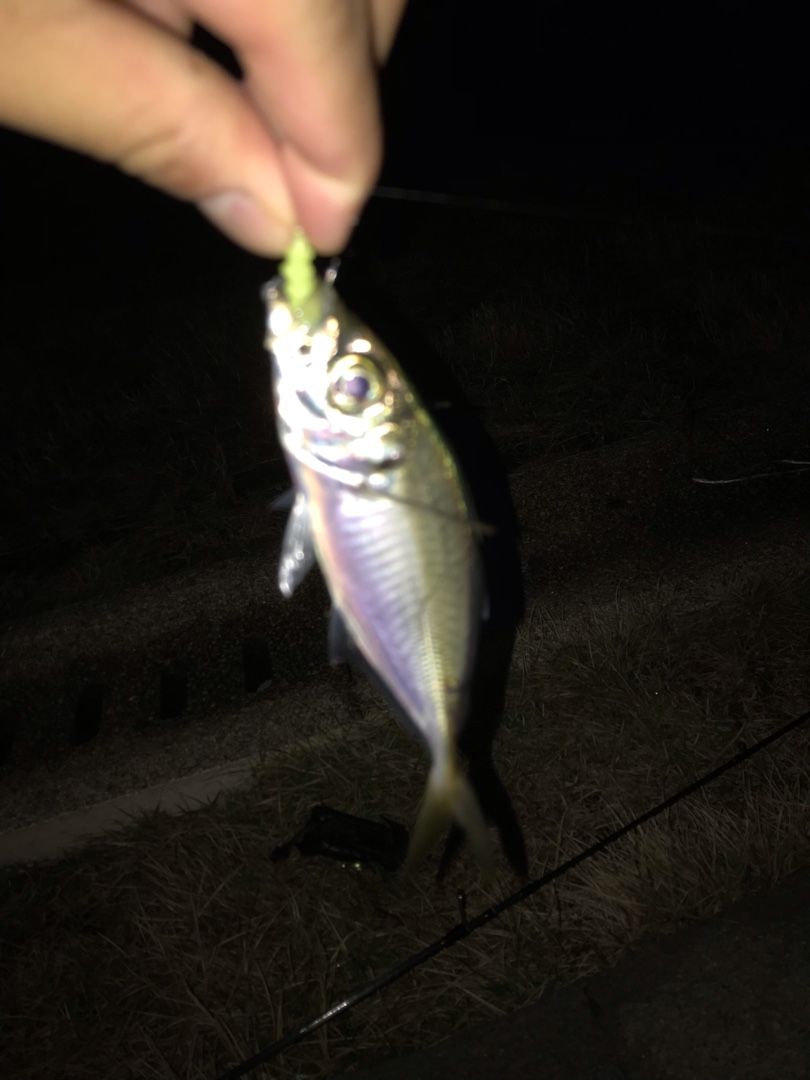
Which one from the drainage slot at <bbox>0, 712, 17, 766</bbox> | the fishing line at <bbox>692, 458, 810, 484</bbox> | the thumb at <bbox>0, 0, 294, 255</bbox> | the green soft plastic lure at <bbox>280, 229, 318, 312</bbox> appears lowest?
the drainage slot at <bbox>0, 712, 17, 766</bbox>

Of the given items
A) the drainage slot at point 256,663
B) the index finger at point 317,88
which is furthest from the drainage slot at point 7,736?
the index finger at point 317,88

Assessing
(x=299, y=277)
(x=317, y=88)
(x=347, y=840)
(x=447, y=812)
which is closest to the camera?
(x=317, y=88)

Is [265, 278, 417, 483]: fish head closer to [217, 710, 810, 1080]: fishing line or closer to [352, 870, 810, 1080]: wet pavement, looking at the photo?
[217, 710, 810, 1080]: fishing line

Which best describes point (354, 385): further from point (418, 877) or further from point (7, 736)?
point (7, 736)

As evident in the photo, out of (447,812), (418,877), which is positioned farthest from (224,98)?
(418,877)

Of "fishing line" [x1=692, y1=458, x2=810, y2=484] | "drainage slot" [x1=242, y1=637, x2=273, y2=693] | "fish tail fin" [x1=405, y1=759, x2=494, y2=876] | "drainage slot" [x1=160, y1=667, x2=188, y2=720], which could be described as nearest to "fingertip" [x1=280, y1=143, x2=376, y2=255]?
"fish tail fin" [x1=405, y1=759, x2=494, y2=876]

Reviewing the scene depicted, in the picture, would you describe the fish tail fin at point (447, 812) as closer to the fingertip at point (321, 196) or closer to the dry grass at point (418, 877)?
the fingertip at point (321, 196)
